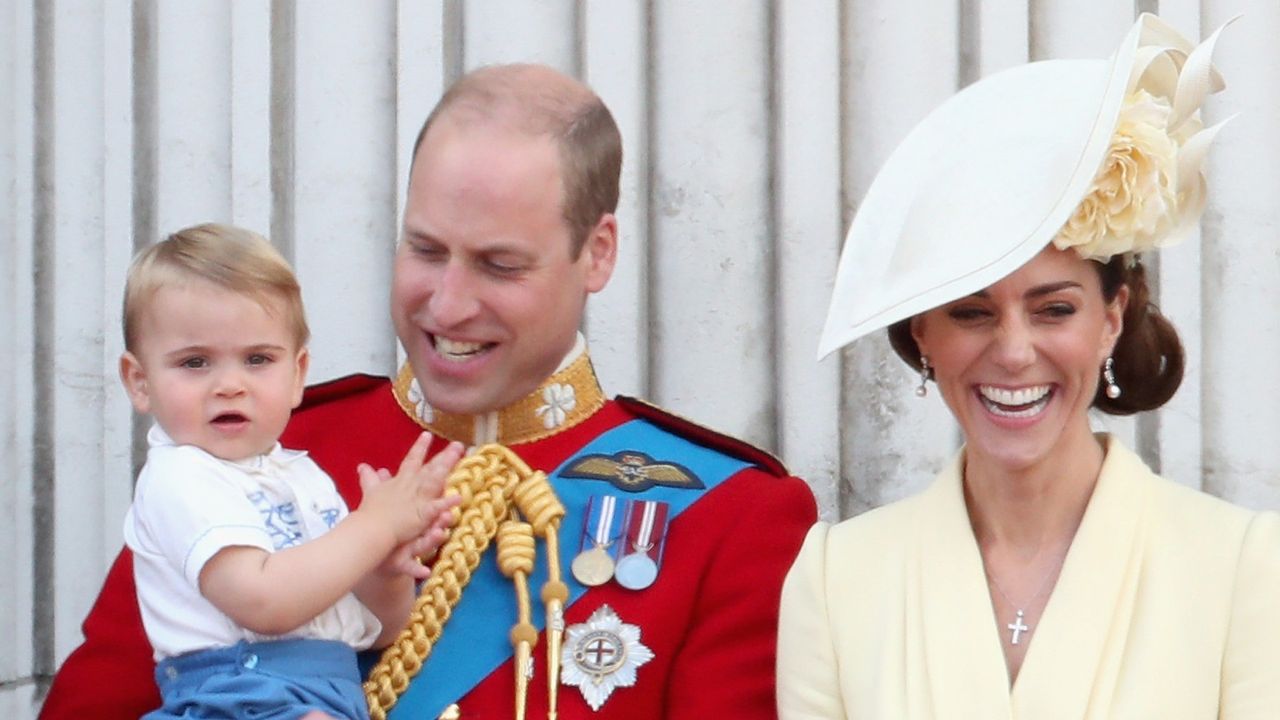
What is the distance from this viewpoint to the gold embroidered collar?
3.27 m

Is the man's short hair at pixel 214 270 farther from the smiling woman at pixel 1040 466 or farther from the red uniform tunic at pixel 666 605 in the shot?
Answer: the smiling woman at pixel 1040 466

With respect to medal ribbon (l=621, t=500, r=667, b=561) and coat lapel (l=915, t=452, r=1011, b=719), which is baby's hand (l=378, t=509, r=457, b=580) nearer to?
medal ribbon (l=621, t=500, r=667, b=561)

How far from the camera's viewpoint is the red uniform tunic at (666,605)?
3.07 meters

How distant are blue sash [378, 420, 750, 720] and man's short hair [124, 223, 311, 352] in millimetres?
478

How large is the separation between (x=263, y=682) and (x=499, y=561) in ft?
1.50

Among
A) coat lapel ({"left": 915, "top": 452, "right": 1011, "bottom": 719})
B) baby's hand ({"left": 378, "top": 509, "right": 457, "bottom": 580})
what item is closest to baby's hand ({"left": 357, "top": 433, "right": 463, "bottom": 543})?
baby's hand ({"left": 378, "top": 509, "right": 457, "bottom": 580})

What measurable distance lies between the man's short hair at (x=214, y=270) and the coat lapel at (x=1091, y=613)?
103 centimetres

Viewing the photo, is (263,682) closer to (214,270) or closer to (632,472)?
(214,270)

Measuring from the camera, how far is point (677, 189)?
3934 mm

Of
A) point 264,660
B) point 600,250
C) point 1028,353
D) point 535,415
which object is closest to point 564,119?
point 600,250

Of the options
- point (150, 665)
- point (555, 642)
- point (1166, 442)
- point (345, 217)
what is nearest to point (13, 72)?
point (345, 217)

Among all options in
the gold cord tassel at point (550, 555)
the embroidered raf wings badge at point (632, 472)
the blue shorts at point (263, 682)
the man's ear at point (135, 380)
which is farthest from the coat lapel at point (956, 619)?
the man's ear at point (135, 380)

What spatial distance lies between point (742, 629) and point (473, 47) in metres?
1.35

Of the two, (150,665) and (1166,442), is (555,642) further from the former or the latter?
(1166,442)
